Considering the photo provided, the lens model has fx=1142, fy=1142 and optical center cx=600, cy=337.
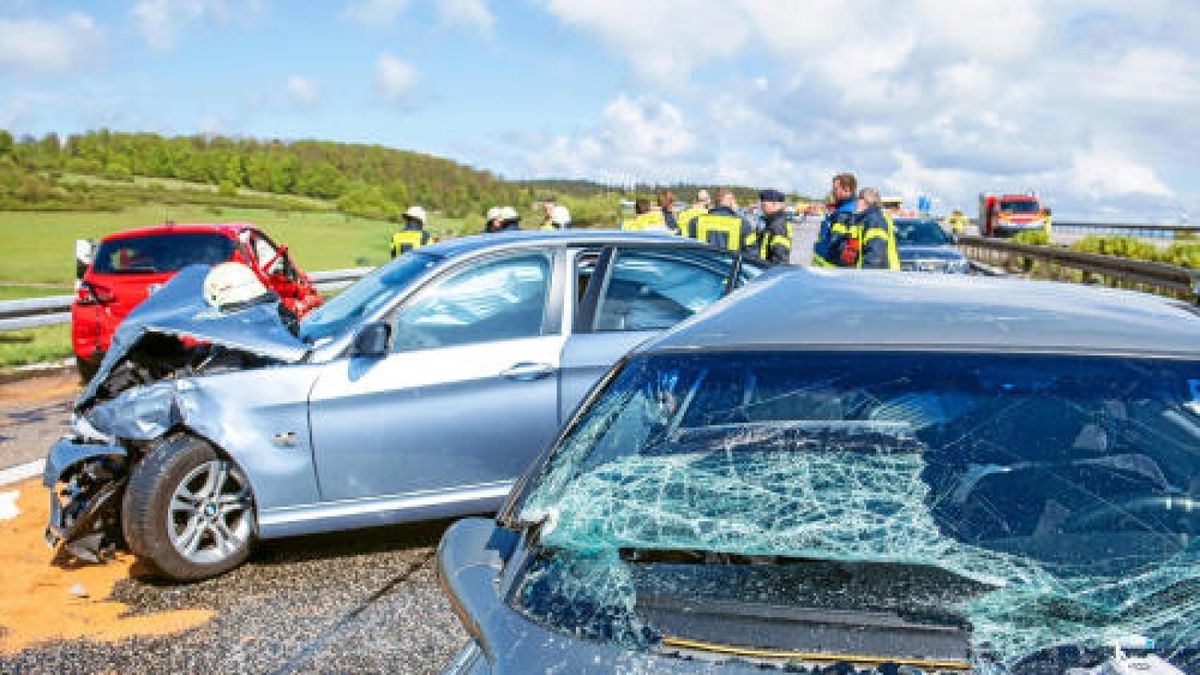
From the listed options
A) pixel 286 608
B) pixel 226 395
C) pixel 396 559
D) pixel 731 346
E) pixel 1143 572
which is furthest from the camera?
pixel 396 559

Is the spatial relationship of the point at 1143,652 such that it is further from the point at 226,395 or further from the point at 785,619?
the point at 226,395

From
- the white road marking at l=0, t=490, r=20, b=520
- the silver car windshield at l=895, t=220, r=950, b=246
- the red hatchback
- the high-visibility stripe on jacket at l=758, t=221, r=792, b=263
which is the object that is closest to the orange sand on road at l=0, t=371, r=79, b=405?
the red hatchback

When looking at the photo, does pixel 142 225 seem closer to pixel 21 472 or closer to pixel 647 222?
pixel 647 222

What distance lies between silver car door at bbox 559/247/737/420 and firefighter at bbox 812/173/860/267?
411 centimetres

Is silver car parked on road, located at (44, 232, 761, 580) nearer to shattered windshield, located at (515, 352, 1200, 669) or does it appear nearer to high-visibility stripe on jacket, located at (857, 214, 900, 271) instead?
shattered windshield, located at (515, 352, 1200, 669)

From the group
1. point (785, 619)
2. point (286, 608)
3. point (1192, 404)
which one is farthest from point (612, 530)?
point (286, 608)

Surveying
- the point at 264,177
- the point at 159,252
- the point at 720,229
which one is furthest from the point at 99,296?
the point at 264,177

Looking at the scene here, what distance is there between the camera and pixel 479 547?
2455mm

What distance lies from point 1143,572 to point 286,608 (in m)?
3.71

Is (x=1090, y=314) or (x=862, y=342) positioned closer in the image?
(x=862, y=342)

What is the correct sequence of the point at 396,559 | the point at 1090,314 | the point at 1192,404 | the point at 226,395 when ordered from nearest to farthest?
the point at 1192,404 → the point at 1090,314 → the point at 226,395 → the point at 396,559

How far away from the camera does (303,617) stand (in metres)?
4.75

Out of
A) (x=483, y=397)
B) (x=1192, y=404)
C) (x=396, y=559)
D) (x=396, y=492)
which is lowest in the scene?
(x=396, y=559)

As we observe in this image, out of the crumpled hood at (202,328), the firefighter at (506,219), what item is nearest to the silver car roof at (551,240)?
the crumpled hood at (202,328)
